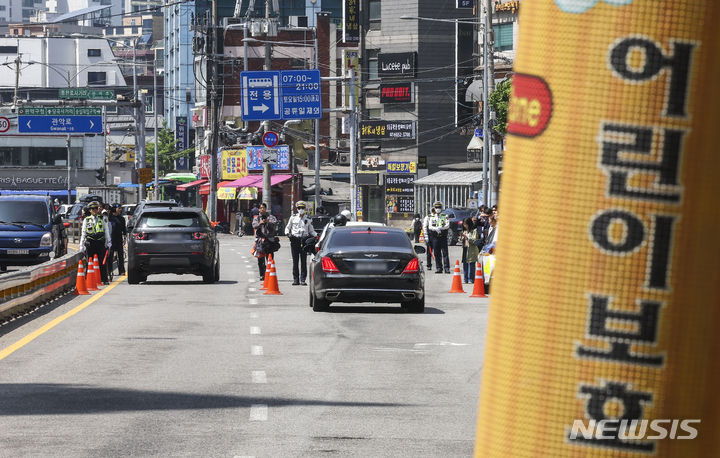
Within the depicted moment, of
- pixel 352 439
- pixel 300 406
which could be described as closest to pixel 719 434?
pixel 352 439

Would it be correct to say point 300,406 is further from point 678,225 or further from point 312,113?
point 312,113

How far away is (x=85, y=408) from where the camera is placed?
11.4 metres

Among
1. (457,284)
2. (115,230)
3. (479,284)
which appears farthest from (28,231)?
(479,284)

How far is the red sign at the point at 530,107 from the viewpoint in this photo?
3.04m

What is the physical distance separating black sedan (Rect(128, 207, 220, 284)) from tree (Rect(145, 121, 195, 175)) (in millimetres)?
107794

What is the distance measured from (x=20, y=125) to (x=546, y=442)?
75.5 meters

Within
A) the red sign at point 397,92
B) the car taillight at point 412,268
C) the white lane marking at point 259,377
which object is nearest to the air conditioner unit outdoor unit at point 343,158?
the red sign at point 397,92

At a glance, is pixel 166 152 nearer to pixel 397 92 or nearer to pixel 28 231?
pixel 397 92

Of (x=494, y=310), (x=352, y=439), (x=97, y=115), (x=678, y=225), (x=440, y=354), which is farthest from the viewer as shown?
(x=97, y=115)

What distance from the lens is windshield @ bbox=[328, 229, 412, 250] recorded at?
77.8 ft

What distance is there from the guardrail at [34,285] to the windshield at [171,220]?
1.79 meters

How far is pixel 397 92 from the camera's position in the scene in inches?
3484

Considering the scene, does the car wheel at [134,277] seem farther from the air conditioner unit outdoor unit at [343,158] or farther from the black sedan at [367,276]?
the air conditioner unit outdoor unit at [343,158]

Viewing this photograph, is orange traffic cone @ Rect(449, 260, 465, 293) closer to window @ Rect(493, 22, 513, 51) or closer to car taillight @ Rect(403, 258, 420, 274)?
car taillight @ Rect(403, 258, 420, 274)
